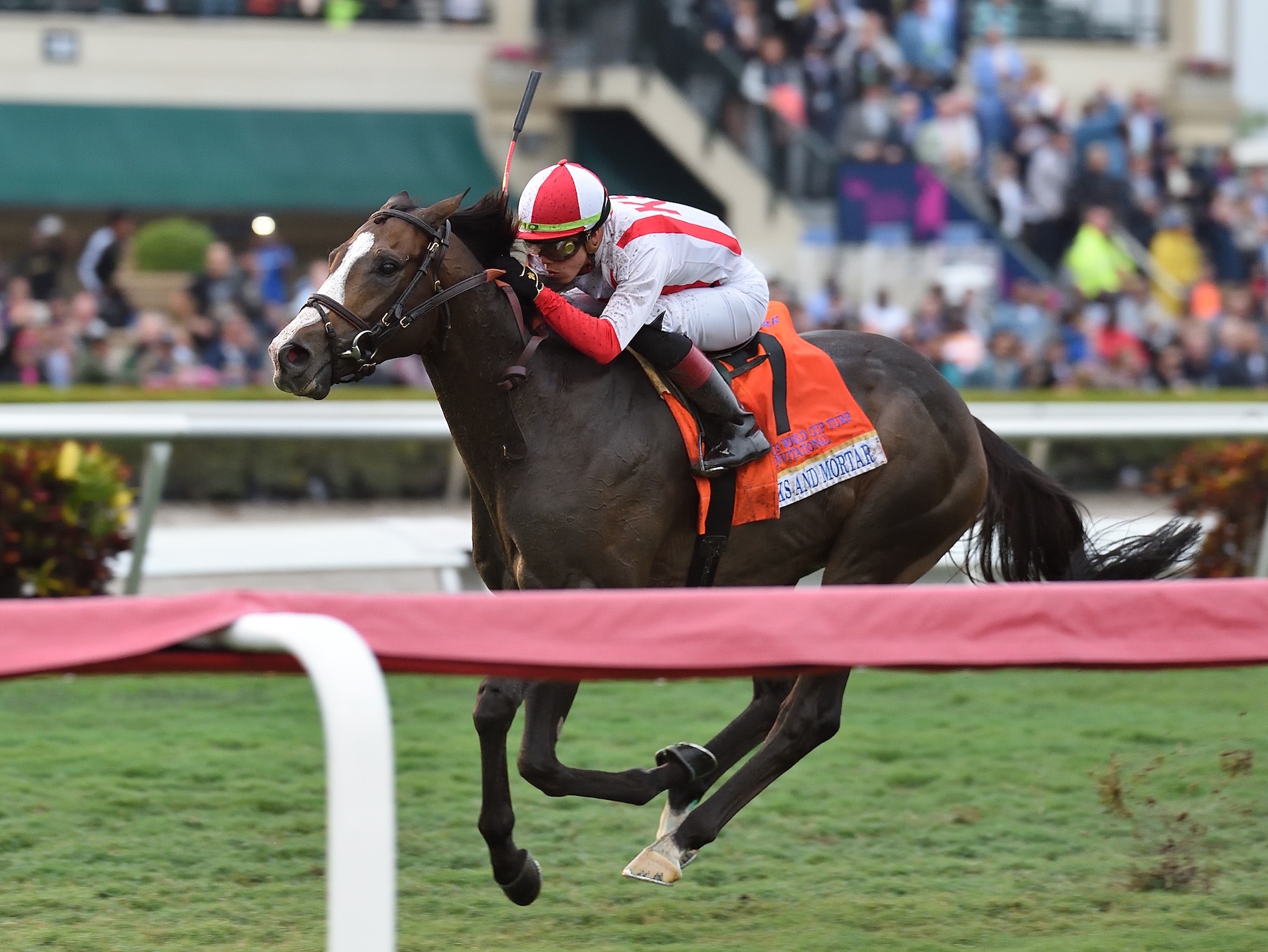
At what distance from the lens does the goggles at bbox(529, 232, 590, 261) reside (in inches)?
148

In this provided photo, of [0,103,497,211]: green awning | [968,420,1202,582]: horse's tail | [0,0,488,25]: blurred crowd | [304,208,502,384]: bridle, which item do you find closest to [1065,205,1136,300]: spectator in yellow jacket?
[0,103,497,211]: green awning

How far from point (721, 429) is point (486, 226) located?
26.8 inches

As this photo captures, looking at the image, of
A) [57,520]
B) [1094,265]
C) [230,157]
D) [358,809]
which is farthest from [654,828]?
[230,157]

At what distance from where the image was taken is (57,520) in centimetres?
606

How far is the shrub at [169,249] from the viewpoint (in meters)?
14.1

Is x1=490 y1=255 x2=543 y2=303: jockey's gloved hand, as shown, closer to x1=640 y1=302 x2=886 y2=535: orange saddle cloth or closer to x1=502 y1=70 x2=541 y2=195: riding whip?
x1=502 y1=70 x2=541 y2=195: riding whip

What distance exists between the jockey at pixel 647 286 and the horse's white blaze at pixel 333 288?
0.34 meters

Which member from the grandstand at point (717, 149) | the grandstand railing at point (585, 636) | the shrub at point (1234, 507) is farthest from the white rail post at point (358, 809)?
the grandstand at point (717, 149)

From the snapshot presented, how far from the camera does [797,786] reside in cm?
460

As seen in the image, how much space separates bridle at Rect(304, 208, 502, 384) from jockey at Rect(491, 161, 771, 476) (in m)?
0.16

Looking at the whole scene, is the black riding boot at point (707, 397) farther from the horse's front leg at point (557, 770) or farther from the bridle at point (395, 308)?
the horse's front leg at point (557, 770)

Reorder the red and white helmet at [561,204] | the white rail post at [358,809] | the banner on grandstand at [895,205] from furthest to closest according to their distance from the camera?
the banner on grandstand at [895,205] → the red and white helmet at [561,204] → the white rail post at [358,809]

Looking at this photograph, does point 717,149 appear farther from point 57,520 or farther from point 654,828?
point 654,828

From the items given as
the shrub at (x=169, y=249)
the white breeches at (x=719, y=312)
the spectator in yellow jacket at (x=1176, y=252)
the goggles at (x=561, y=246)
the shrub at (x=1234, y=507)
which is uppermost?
the goggles at (x=561, y=246)
